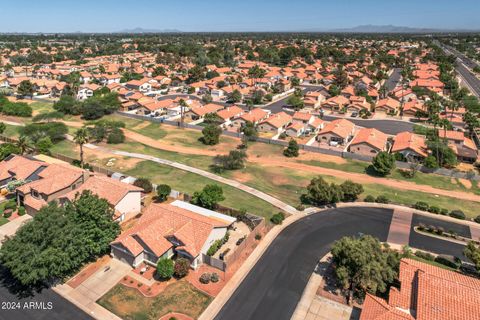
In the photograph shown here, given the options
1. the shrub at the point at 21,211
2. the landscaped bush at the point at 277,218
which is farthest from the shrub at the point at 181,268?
the shrub at the point at 21,211

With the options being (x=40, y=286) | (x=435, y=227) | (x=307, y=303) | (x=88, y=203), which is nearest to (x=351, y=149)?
(x=435, y=227)

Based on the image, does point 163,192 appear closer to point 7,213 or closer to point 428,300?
point 7,213

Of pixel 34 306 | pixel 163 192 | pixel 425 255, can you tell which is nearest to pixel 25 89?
pixel 163 192

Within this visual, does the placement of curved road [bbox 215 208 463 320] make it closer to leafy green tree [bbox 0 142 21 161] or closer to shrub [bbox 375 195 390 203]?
shrub [bbox 375 195 390 203]

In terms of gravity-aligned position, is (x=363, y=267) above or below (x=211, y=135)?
below

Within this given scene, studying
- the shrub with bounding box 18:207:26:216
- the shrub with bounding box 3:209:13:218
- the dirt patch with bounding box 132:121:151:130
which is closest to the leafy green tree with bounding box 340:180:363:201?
the shrub with bounding box 18:207:26:216

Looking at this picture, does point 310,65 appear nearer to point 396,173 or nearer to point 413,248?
point 396,173
